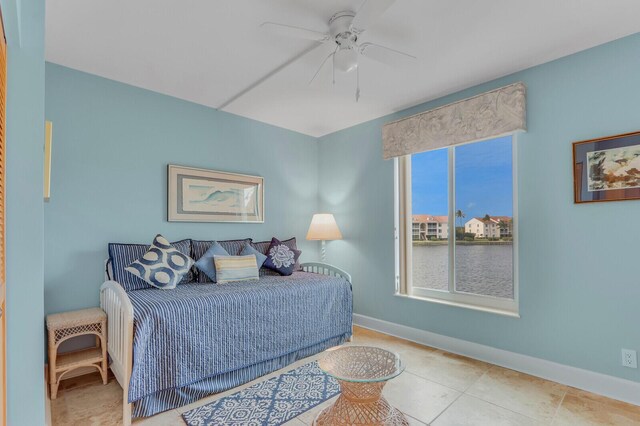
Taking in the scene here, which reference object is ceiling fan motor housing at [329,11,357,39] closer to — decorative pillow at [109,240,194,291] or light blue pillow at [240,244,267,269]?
light blue pillow at [240,244,267,269]

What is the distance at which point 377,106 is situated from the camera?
3.46 meters

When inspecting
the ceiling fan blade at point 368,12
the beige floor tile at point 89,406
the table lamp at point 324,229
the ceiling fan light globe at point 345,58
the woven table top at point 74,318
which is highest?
the ceiling fan blade at point 368,12

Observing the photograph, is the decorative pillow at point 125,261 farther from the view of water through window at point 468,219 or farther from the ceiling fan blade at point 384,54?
the view of water through window at point 468,219

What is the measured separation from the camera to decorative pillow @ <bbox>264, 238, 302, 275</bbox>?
3.45 m

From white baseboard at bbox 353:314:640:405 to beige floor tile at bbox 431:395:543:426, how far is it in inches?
27.3

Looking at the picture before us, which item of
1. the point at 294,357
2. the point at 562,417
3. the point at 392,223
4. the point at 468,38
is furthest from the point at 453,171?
the point at 294,357

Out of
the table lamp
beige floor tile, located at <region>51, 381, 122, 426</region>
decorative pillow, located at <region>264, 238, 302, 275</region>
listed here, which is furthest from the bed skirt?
the table lamp

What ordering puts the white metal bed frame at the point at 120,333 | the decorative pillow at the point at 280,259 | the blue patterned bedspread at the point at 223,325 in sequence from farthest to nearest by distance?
the decorative pillow at the point at 280,259, the blue patterned bedspread at the point at 223,325, the white metal bed frame at the point at 120,333

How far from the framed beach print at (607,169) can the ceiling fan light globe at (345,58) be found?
5.81 ft

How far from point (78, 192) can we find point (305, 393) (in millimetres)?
2392

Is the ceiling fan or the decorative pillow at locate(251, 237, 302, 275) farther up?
the ceiling fan

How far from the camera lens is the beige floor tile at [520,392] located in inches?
82.0

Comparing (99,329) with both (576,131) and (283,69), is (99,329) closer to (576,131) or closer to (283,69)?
(283,69)

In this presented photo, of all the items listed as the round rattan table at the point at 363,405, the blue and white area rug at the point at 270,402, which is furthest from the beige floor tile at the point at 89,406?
the round rattan table at the point at 363,405
